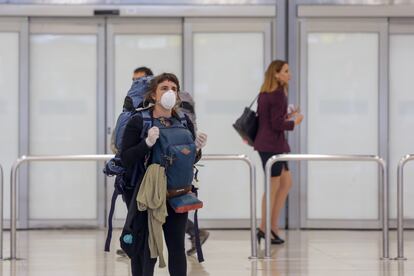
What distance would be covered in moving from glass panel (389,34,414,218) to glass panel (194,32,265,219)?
1572 millimetres

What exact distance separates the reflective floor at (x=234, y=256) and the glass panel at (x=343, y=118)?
1.40ft

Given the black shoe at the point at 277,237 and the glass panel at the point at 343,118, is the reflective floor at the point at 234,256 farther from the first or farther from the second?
the glass panel at the point at 343,118

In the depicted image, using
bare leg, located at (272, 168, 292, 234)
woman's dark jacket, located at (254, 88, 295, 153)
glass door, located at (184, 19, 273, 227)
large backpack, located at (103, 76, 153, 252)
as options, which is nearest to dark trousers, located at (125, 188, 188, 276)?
large backpack, located at (103, 76, 153, 252)

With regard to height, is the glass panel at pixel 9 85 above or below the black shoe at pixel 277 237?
above

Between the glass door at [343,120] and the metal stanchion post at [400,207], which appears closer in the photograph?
the metal stanchion post at [400,207]

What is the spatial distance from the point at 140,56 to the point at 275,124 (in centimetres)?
289

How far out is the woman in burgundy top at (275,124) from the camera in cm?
961

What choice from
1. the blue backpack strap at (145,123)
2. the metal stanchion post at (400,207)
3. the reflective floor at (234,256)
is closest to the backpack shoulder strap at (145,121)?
the blue backpack strap at (145,123)

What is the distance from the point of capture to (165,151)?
6.03 m

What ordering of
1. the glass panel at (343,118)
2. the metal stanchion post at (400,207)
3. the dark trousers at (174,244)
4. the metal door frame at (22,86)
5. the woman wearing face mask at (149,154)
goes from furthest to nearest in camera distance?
the glass panel at (343,118) → the metal door frame at (22,86) → the metal stanchion post at (400,207) → the dark trousers at (174,244) → the woman wearing face mask at (149,154)

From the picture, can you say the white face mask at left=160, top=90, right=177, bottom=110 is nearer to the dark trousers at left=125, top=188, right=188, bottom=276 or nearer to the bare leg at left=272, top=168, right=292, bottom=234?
the dark trousers at left=125, top=188, right=188, bottom=276

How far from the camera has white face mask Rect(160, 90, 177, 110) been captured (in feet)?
19.5

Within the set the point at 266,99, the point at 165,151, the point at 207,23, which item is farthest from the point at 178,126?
the point at 207,23

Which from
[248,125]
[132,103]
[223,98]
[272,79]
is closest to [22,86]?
[223,98]
